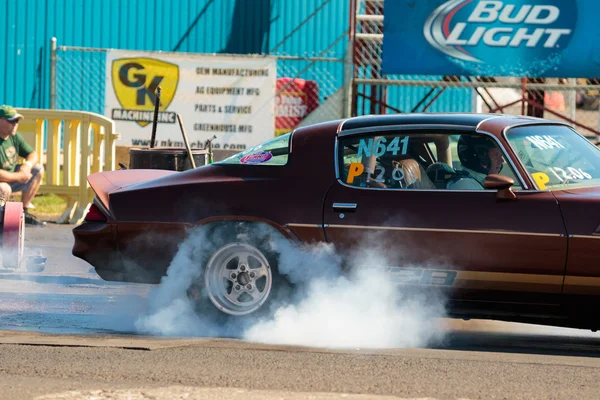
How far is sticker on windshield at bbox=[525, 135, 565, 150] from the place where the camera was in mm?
6977

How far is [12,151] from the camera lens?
13.1 m

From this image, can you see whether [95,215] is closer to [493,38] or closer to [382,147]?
[382,147]

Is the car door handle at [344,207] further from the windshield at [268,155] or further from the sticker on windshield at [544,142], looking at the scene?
the sticker on windshield at [544,142]

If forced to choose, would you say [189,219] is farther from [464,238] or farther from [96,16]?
[96,16]

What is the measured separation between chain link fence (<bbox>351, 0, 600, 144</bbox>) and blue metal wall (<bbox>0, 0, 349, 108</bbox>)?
111cm

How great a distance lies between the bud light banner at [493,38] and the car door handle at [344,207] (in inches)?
335

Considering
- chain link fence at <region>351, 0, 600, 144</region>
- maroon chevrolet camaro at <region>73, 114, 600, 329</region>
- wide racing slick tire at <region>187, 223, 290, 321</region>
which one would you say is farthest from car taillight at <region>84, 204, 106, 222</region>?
chain link fence at <region>351, 0, 600, 144</region>

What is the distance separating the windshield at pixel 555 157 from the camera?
675 centimetres

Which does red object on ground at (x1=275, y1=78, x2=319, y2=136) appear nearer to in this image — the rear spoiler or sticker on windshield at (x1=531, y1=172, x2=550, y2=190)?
the rear spoiler

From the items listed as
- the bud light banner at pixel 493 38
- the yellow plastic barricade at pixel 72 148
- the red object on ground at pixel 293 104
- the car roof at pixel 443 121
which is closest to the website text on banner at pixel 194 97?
the red object on ground at pixel 293 104

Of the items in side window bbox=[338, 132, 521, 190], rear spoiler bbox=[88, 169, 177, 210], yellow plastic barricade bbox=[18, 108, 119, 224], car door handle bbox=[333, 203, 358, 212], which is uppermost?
side window bbox=[338, 132, 521, 190]

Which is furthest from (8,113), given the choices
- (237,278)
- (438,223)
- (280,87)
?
(438,223)

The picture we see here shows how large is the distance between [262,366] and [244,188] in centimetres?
147

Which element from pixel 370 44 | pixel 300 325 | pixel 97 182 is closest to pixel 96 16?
pixel 370 44
